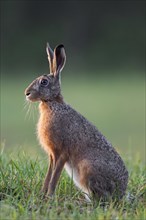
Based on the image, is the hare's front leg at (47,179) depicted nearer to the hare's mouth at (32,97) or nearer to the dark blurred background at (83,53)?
the hare's mouth at (32,97)

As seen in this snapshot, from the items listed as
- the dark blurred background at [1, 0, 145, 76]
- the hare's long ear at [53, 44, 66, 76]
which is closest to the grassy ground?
the hare's long ear at [53, 44, 66, 76]

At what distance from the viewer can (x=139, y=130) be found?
56.7 feet

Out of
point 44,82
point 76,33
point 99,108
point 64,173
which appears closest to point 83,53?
point 76,33

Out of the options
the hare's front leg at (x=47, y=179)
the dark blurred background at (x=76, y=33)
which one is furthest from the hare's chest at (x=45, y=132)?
the dark blurred background at (x=76, y=33)

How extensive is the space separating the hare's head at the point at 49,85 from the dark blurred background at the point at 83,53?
11.7 metres

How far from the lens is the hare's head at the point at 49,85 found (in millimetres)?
7086

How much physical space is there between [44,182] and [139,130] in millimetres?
10540

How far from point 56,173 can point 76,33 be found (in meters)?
27.6

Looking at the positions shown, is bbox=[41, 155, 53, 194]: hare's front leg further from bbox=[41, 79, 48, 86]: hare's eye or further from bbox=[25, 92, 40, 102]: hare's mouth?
bbox=[41, 79, 48, 86]: hare's eye

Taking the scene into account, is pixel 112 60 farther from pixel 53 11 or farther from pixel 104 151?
pixel 104 151

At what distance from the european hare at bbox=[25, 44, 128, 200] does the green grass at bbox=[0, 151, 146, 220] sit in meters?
0.15

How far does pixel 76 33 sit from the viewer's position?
34.2m

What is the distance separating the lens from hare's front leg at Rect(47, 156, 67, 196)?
22.1 feet

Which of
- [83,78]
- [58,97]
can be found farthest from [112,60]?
[58,97]
